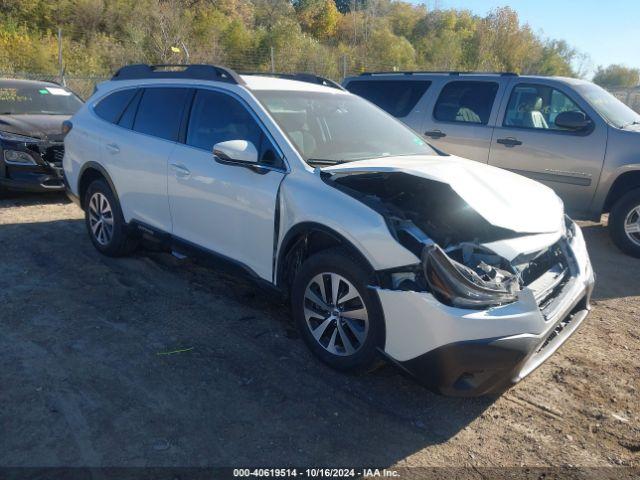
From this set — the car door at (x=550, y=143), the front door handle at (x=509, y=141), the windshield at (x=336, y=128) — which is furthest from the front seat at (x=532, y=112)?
the windshield at (x=336, y=128)

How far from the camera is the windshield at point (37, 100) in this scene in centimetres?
842

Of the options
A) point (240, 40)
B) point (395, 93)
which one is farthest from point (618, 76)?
point (395, 93)

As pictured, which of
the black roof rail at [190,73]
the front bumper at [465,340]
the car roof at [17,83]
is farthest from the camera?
the car roof at [17,83]

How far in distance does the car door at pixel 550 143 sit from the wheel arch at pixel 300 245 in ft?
13.6

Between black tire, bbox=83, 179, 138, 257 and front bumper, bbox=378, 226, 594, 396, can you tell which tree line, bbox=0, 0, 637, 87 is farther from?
front bumper, bbox=378, 226, 594, 396

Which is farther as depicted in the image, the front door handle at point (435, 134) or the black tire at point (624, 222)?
the front door handle at point (435, 134)

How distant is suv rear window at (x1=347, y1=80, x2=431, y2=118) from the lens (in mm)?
7781

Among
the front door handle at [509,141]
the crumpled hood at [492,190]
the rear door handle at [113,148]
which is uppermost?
the crumpled hood at [492,190]

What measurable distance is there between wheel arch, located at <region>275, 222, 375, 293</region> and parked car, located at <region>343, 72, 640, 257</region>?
163 inches

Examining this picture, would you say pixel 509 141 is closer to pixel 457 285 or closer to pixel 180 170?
pixel 180 170

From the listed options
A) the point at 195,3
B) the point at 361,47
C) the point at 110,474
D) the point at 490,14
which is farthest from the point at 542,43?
the point at 110,474

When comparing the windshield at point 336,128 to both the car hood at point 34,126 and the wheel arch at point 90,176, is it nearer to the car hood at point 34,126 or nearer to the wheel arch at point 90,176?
the wheel arch at point 90,176

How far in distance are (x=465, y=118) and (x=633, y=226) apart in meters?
2.43

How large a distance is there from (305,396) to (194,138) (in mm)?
2309
